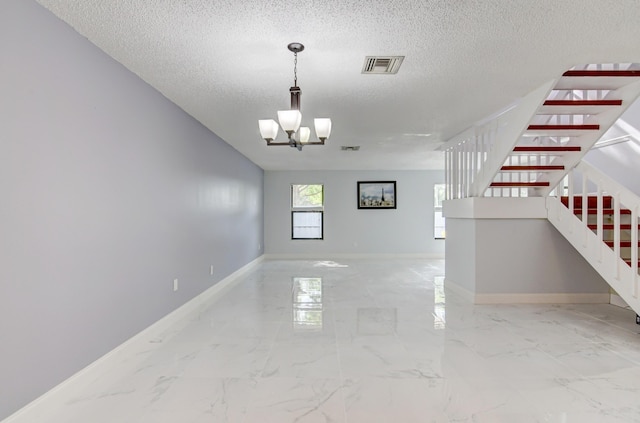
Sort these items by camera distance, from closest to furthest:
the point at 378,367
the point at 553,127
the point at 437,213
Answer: the point at 378,367 → the point at 553,127 → the point at 437,213

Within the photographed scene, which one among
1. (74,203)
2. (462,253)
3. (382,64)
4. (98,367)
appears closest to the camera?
(74,203)

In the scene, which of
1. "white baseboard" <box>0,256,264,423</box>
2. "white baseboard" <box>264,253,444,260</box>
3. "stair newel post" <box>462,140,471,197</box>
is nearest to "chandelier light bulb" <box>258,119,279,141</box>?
"white baseboard" <box>0,256,264,423</box>

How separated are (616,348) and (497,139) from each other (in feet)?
7.77

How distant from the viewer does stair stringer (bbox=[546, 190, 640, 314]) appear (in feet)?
11.2

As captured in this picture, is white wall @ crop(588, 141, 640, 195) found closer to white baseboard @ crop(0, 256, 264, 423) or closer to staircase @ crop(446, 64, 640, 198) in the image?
staircase @ crop(446, 64, 640, 198)

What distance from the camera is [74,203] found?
2307 mm

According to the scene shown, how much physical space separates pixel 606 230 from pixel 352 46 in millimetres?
4009

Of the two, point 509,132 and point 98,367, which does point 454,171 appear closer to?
point 509,132

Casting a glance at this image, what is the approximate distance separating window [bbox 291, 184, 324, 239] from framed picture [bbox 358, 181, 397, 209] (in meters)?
1.12

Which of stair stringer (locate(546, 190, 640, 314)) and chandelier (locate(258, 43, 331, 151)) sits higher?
chandelier (locate(258, 43, 331, 151))

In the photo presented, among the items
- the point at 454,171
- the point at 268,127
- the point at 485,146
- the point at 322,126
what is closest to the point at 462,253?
the point at 454,171

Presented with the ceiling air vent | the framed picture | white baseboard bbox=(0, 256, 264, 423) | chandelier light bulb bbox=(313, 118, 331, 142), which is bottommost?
white baseboard bbox=(0, 256, 264, 423)

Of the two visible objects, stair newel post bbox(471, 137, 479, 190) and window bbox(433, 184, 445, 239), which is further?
window bbox(433, 184, 445, 239)

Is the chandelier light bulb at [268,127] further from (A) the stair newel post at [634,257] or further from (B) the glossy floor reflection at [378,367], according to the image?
(A) the stair newel post at [634,257]
